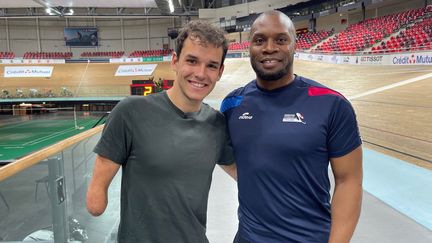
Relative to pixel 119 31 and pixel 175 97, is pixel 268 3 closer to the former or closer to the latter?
pixel 119 31

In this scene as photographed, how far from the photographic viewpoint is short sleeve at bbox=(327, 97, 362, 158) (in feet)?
4.38

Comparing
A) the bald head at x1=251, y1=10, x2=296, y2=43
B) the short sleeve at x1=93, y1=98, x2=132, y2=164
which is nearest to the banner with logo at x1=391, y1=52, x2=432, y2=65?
the bald head at x1=251, y1=10, x2=296, y2=43

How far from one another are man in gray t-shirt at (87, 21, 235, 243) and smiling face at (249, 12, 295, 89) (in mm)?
166

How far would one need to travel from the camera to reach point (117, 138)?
133 cm

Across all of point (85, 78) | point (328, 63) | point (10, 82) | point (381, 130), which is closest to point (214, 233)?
point (381, 130)

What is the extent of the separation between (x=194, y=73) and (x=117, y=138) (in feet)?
1.38

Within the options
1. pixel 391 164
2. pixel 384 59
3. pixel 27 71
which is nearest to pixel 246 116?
pixel 391 164

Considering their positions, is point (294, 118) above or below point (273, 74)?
below

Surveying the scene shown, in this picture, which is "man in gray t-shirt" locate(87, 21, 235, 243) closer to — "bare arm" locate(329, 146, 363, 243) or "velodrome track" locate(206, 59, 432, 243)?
"bare arm" locate(329, 146, 363, 243)

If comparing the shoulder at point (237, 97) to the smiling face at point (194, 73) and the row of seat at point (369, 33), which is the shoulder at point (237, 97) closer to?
the smiling face at point (194, 73)

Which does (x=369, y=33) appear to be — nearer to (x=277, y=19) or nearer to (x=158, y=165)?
(x=277, y=19)

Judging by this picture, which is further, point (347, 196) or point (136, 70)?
point (136, 70)

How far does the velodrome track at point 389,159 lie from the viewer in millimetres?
3025

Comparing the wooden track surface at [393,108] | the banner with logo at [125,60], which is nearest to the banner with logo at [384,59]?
the wooden track surface at [393,108]
